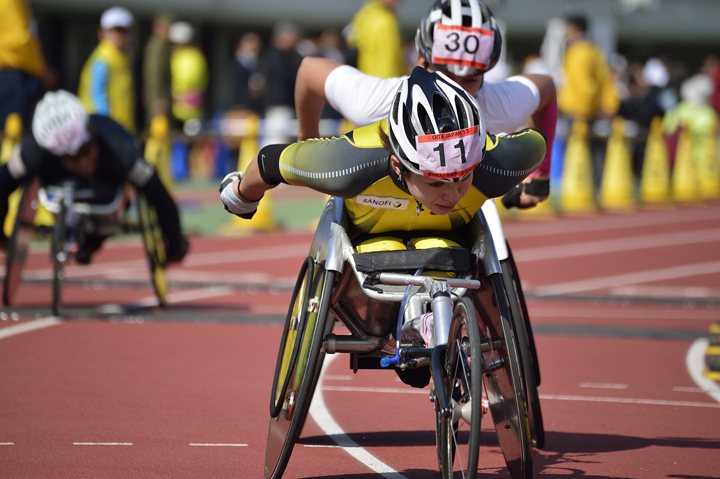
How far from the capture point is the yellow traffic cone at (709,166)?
2167 centimetres

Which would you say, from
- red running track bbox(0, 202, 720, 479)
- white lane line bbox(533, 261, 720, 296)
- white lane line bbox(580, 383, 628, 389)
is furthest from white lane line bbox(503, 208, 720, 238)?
white lane line bbox(580, 383, 628, 389)

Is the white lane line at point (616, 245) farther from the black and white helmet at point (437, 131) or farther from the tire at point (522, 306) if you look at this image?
the black and white helmet at point (437, 131)

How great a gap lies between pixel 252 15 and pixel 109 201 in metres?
17.2

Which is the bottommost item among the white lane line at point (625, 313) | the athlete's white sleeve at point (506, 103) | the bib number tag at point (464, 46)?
the white lane line at point (625, 313)

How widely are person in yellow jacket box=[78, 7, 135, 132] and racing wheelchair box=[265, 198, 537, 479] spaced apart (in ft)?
30.5

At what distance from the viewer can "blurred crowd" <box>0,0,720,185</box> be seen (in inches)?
480

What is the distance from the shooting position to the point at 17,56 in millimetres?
11398

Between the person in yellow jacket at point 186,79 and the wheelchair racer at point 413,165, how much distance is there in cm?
1513

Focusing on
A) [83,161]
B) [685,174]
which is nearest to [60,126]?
[83,161]

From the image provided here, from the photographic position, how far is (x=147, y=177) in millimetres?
8805

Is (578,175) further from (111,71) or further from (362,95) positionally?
(362,95)

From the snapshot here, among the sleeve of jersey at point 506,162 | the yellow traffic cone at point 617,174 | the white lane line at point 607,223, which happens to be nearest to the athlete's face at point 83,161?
the sleeve of jersey at point 506,162

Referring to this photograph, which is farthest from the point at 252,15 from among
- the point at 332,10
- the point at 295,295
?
the point at 295,295

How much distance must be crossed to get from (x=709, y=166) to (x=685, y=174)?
1.13m
